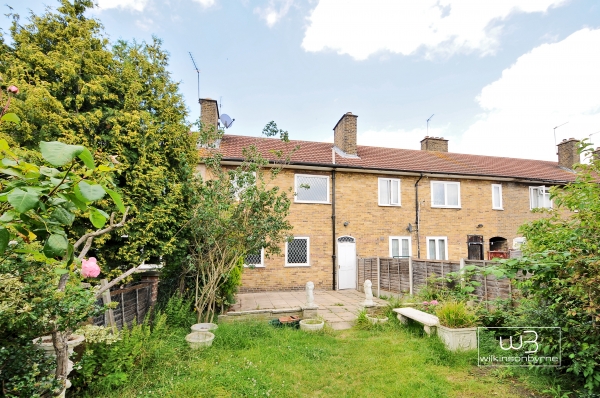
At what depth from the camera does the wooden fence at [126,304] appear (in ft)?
14.7

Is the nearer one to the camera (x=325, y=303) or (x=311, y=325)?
(x=311, y=325)

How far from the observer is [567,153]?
A: 18.2 metres

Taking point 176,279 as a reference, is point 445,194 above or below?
above

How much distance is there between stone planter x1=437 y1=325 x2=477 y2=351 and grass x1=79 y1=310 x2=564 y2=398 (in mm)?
173

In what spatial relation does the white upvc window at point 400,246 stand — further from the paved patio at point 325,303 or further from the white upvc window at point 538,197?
the white upvc window at point 538,197

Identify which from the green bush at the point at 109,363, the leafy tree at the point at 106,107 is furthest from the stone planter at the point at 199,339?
the leafy tree at the point at 106,107

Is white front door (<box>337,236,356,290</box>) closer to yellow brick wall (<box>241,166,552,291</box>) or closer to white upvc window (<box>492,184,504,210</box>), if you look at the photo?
yellow brick wall (<box>241,166,552,291</box>)

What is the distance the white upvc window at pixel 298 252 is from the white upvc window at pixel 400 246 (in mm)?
4205

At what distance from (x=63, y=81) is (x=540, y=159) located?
2578cm

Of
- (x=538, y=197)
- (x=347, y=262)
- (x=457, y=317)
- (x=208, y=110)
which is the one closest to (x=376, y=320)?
(x=457, y=317)

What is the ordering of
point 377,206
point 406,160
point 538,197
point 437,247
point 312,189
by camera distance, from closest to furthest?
point 312,189 < point 377,206 < point 437,247 < point 406,160 < point 538,197

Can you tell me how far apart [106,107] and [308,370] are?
5.92 meters

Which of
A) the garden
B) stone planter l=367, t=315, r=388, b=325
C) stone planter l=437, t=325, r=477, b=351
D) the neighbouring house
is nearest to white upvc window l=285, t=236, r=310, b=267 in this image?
the neighbouring house

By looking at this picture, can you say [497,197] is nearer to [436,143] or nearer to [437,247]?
[437,247]
